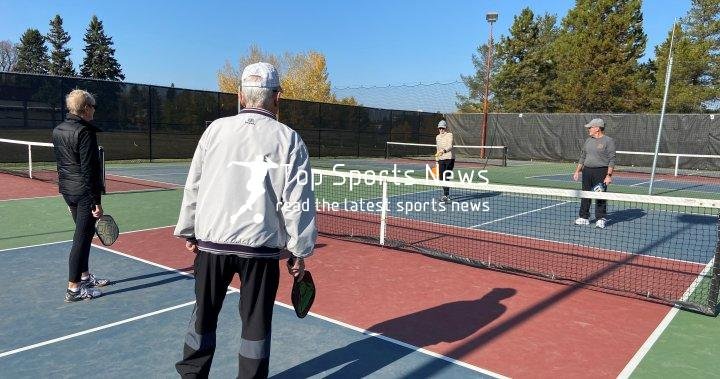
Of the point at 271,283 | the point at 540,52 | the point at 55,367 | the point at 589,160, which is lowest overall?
the point at 55,367

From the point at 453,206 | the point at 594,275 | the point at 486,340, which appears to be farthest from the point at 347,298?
the point at 453,206

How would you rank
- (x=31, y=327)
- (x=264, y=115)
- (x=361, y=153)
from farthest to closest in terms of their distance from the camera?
1. (x=361, y=153)
2. (x=31, y=327)
3. (x=264, y=115)

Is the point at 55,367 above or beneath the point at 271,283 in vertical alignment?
beneath

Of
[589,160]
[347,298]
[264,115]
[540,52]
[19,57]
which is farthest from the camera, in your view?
[19,57]

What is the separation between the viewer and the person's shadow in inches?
137

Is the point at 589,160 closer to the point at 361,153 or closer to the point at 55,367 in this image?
the point at 55,367

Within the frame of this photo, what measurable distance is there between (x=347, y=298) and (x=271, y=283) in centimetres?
239

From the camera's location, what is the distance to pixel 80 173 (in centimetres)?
441

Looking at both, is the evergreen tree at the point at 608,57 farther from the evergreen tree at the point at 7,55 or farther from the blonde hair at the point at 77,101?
the evergreen tree at the point at 7,55

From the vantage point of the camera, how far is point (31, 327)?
3.99 m

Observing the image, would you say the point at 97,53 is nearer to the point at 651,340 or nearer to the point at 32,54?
the point at 32,54

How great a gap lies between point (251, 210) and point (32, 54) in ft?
241

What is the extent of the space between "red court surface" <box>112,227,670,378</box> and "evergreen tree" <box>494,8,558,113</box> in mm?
40722

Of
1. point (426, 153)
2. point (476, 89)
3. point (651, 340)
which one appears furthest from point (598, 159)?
point (476, 89)
